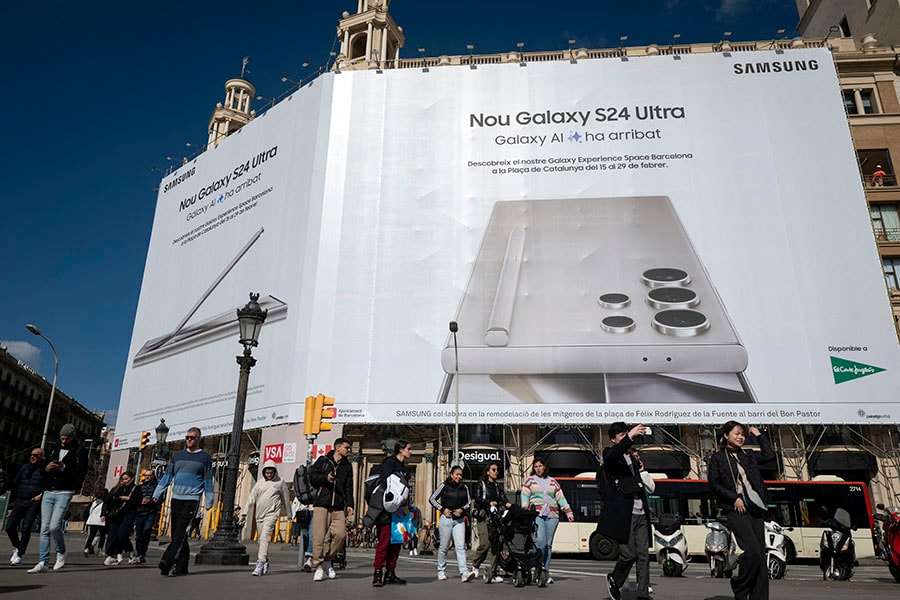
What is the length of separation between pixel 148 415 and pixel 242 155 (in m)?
13.6

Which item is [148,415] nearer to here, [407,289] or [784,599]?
[407,289]

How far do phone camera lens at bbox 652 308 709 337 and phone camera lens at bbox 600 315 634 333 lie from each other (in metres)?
0.88

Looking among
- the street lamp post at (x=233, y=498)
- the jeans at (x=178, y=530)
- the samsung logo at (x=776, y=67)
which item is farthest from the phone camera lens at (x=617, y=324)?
the jeans at (x=178, y=530)

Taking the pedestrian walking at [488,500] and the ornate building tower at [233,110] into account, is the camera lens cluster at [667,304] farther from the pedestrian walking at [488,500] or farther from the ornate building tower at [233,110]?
the ornate building tower at [233,110]

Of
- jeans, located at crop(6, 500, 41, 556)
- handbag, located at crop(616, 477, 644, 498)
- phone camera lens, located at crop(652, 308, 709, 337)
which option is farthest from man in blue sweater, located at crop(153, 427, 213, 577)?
phone camera lens, located at crop(652, 308, 709, 337)

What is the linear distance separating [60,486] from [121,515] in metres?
3.08

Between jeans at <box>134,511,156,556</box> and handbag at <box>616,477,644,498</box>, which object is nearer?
handbag at <box>616,477,644,498</box>

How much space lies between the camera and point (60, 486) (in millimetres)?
8391

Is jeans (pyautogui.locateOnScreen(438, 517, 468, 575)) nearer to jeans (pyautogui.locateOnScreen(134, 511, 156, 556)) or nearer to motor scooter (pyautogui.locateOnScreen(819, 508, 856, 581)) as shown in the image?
jeans (pyautogui.locateOnScreen(134, 511, 156, 556))

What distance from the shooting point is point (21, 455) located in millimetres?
62375

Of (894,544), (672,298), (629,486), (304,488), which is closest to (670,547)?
(894,544)

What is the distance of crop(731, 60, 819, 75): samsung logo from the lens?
28891 mm

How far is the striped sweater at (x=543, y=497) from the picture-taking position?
955 centimetres

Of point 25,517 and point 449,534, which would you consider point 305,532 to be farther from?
point 25,517
